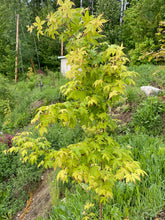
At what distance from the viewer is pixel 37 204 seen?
3393 mm

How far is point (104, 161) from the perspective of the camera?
6.09 ft

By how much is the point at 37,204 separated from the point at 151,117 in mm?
3212

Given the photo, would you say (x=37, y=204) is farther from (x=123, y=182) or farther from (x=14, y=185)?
(x=123, y=182)

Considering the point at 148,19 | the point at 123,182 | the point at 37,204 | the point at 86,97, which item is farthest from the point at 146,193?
the point at 148,19

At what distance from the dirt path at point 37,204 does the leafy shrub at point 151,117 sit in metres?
2.51

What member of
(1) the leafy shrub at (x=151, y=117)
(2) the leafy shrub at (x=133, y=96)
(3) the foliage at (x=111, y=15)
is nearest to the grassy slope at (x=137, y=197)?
(1) the leafy shrub at (x=151, y=117)

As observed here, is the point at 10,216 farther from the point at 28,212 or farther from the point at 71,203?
the point at 71,203

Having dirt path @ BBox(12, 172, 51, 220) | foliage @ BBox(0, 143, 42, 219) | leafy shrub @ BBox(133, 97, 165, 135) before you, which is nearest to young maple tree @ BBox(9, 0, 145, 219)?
dirt path @ BBox(12, 172, 51, 220)

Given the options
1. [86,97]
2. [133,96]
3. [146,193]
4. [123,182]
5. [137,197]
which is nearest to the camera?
[86,97]

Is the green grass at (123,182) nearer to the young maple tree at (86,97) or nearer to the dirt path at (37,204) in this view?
the dirt path at (37,204)

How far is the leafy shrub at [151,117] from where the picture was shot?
4.29m

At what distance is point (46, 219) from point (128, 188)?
4.28ft

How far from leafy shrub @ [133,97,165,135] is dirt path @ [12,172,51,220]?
2.51 meters

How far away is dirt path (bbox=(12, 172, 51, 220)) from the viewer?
10.3ft
